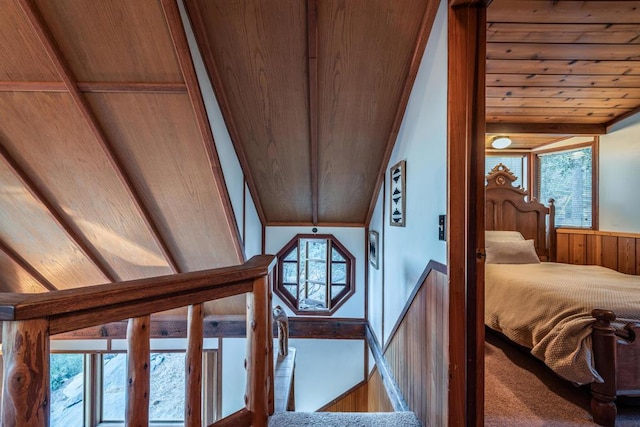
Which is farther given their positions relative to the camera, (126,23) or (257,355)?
(126,23)

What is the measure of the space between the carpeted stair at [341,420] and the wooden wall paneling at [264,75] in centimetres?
206

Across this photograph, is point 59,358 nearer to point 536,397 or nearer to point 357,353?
point 357,353

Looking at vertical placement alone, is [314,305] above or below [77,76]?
below

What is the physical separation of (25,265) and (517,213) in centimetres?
586

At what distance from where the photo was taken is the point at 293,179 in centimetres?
317

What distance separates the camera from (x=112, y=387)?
4.25 m

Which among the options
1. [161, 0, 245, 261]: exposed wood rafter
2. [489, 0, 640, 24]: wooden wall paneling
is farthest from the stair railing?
[489, 0, 640, 24]: wooden wall paneling

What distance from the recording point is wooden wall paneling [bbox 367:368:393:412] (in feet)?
A: 8.69

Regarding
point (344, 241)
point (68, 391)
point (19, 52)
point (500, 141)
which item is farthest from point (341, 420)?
point (68, 391)

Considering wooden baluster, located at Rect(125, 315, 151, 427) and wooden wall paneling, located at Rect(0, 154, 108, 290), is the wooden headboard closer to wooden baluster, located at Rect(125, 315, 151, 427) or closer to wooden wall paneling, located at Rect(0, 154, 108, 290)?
wooden baluster, located at Rect(125, 315, 151, 427)

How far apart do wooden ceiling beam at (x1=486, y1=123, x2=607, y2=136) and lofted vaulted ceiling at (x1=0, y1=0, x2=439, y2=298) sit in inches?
59.9

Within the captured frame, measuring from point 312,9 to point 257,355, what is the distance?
188 cm

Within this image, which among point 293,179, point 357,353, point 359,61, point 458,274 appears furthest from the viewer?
point 357,353

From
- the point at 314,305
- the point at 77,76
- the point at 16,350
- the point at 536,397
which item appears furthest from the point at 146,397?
the point at 314,305
